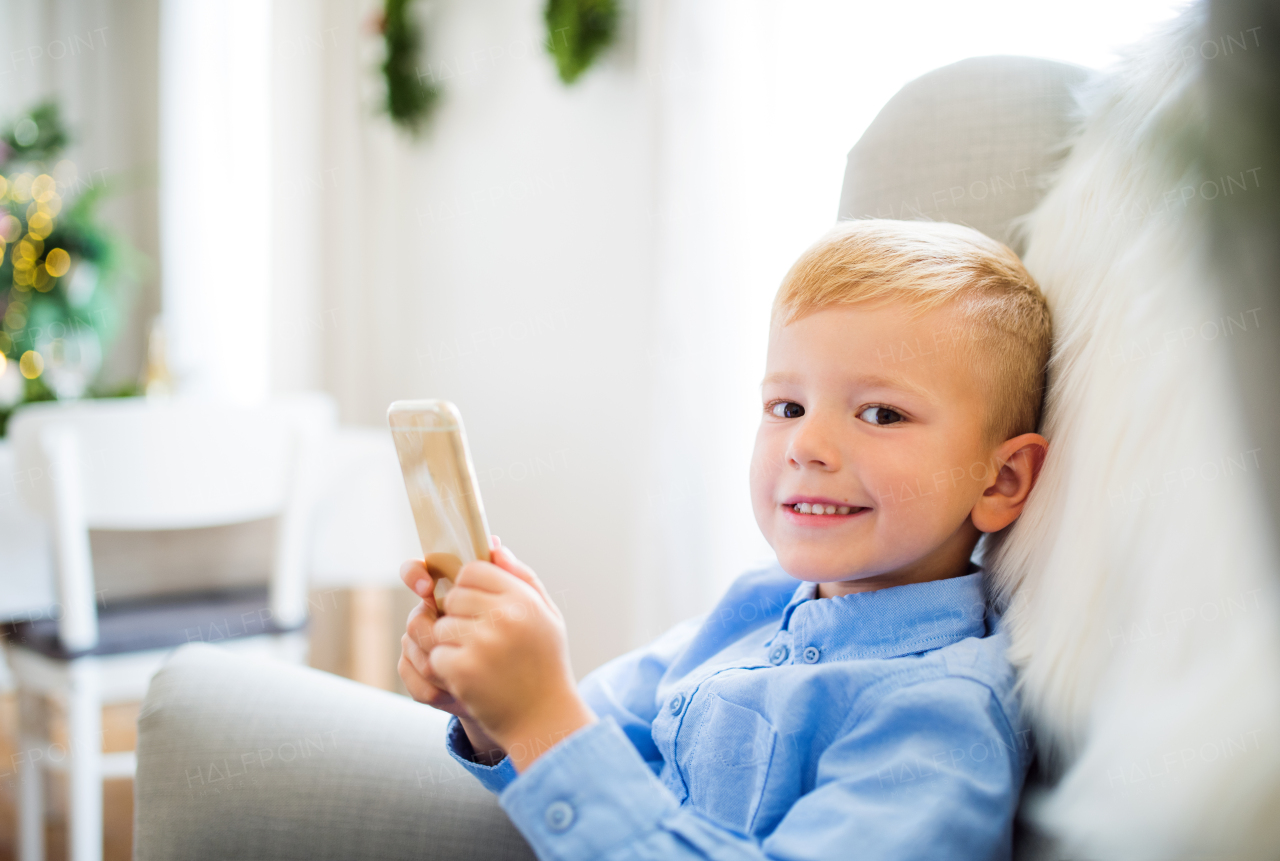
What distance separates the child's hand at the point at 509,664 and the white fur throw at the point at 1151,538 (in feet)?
0.88

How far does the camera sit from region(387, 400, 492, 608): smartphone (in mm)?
522

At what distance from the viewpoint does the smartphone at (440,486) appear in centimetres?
52

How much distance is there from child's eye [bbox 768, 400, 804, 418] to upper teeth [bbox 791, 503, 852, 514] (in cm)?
7

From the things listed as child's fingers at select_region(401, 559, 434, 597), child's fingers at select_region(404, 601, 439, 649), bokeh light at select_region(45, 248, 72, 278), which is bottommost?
child's fingers at select_region(404, 601, 439, 649)

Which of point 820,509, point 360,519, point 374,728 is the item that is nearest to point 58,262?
point 360,519

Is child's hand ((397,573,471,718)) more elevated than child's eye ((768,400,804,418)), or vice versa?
child's eye ((768,400,804,418))

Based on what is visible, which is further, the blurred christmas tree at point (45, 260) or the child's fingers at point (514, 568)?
the blurred christmas tree at point (45, 260)

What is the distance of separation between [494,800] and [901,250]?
49 cm

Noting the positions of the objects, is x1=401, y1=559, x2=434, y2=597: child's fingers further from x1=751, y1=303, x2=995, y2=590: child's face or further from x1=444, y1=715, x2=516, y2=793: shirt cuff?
x1=751, y1=303, x2=995, y2=590: child's face

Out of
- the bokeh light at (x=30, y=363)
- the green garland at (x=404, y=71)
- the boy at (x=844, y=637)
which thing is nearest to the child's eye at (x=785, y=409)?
the boy at (x=844, y=637)

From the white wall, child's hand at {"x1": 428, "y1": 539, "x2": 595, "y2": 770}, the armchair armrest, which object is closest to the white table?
the white wall

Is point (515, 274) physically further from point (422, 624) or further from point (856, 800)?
point (856, 800)

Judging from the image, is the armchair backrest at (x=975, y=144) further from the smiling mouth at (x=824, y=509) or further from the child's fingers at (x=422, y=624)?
the child's fingers at (x=422, y=624)

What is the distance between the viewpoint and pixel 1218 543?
16.3 inches
